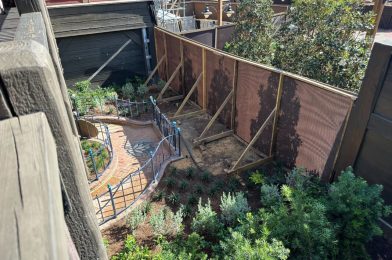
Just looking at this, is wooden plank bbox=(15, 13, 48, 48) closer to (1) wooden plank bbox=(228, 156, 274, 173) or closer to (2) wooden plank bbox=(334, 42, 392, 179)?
(2) wooden plank bbox=(334, 42, 392, 179)

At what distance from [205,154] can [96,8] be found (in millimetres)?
8121

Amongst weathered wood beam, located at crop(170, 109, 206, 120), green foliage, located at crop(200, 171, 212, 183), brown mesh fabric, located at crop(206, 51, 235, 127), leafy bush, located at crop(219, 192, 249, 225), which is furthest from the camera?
weathered wood beam, located at crop(170, 109, 206, 120)

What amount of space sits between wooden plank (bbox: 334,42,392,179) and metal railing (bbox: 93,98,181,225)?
163 inches

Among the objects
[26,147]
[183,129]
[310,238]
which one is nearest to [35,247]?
[26,147]

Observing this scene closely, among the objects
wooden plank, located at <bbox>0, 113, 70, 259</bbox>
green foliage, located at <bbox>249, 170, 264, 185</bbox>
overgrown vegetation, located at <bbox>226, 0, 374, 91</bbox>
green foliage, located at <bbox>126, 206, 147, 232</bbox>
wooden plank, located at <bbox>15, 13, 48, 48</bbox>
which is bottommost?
green foliage, located at <bbox>249, 170, 264, 185</bbox>

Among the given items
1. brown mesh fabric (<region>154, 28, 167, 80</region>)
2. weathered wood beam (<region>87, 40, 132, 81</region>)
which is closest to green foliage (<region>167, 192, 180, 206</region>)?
brown mesh fabric (<region>154, 28, 167, 80</region>)

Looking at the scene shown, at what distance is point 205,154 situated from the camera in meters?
8.49

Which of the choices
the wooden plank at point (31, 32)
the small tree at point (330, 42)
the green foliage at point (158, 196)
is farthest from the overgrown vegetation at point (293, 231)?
the small tree at point (330, 42)

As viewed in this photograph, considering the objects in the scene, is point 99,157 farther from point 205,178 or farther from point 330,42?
point 330,42

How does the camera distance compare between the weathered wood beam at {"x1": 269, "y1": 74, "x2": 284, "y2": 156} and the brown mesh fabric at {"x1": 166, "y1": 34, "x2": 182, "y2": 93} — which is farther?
the brown mesh fabric at {"x1": 166, "y1": 34, "x2": 182, "y2": 93}

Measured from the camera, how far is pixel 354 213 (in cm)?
424

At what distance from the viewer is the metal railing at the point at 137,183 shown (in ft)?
20.2

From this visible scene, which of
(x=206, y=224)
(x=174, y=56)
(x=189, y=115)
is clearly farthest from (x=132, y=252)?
(x=174, y=56)

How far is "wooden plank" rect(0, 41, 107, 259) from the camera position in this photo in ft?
2.90
